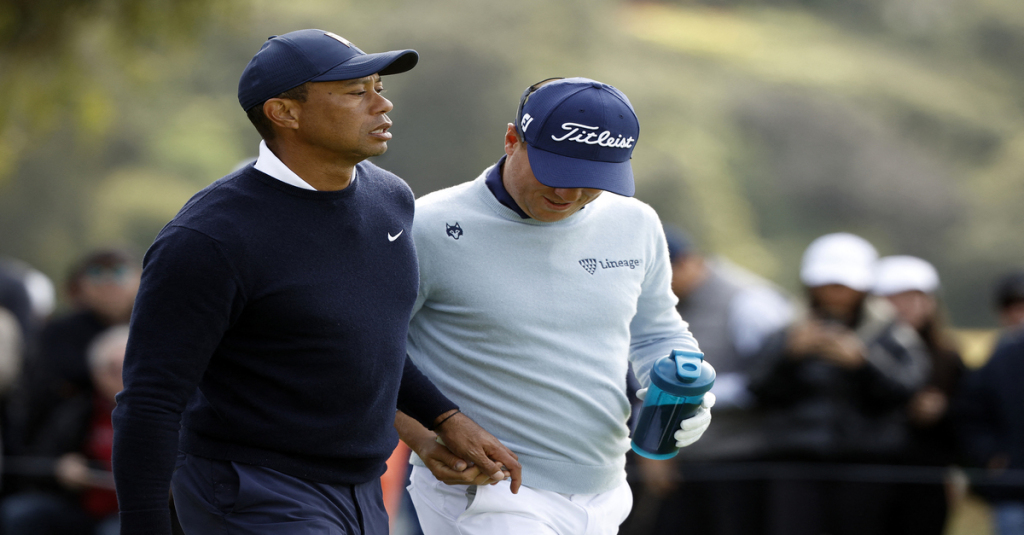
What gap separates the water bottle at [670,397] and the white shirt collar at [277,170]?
1.19 metres

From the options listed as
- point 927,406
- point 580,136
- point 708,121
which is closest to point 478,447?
point 580,136

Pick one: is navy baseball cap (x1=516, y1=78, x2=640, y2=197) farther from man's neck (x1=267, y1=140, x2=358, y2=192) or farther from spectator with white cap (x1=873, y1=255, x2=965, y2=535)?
spectator with white cap (x1=873, y1=255, x2=965, y2=535)

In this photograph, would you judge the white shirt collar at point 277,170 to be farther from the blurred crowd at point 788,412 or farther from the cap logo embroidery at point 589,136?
the blurred crowd at point 788,412

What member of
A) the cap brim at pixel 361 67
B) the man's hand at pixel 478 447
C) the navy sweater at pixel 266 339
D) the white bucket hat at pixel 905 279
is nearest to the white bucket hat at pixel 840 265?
the white bucket hat at pixel 905 279

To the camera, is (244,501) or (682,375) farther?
(682,375)

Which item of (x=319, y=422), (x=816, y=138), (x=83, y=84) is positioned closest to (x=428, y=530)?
(x=319, y=422)

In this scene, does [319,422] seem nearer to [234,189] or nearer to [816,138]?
[234,189]

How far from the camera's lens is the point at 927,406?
622 centimetres

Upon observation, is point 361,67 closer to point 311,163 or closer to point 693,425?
point 311,163

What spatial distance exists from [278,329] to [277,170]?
0.41 m

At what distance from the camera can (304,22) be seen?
808 inches

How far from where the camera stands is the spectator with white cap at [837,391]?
6.07 m

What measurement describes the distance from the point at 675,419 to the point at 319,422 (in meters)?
1.11

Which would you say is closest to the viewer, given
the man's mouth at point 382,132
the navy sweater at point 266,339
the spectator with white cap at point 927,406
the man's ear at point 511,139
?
the navy sweater at point 266,339
